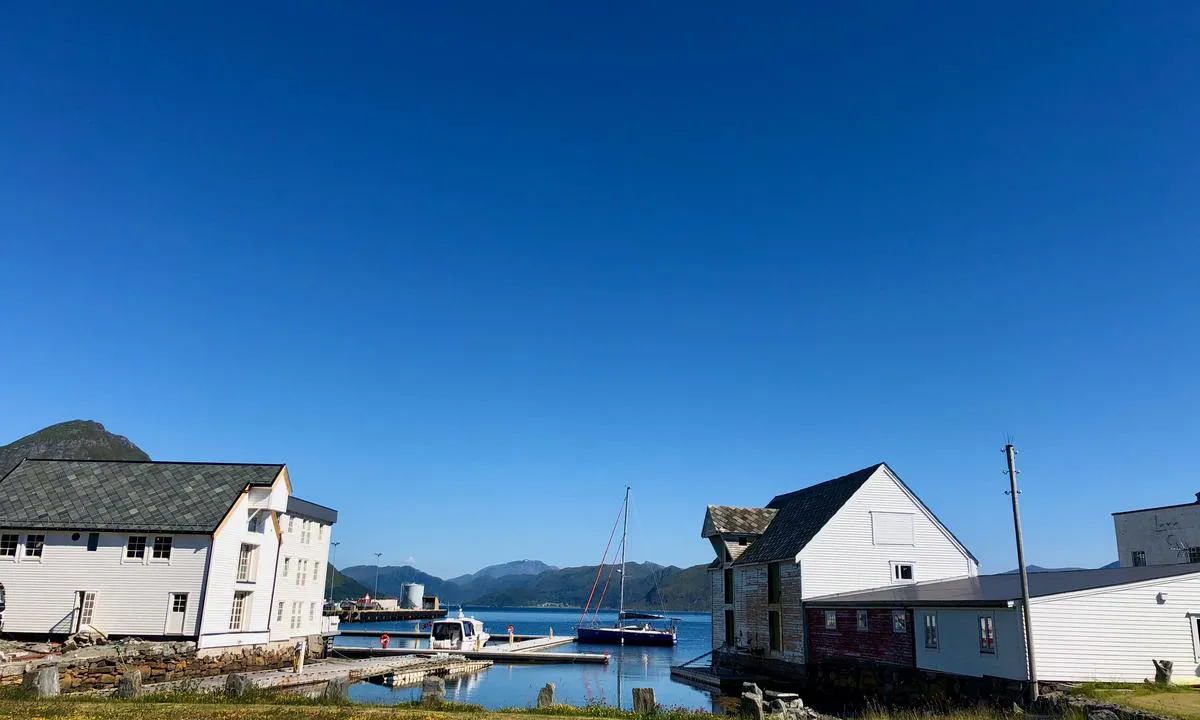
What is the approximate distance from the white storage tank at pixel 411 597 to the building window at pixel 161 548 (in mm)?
143048

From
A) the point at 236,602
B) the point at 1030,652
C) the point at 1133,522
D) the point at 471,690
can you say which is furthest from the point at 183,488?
the point at 1133,522

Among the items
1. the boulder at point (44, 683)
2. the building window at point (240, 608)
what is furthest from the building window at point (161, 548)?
the boulder at point (44, 683)

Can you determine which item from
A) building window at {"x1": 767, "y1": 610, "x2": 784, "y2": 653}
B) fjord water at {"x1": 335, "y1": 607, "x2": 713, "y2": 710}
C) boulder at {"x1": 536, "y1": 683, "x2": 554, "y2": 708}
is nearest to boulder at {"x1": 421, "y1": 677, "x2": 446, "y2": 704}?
boulder at {"x1": 536, "y1": 683, "x2": 554, "y2": 708}

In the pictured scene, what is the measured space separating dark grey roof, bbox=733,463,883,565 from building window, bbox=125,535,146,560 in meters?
34.9

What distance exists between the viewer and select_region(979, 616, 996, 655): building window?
2959 centimetres

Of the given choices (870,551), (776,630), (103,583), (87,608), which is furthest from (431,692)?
(870,551)

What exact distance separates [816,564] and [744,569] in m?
8.59

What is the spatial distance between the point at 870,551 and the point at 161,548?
39.0 m

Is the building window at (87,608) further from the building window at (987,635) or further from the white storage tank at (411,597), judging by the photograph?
the white storage tank at (411,597)

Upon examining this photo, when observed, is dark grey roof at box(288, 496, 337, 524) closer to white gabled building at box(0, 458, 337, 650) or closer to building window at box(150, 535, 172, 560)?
white gabled building at box(0, 458, 337, 650)

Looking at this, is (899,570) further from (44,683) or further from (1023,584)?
(44,683)

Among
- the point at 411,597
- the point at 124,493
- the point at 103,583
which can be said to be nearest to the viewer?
the point at 103,583

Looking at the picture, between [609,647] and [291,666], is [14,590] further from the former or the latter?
[609,647]

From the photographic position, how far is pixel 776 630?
1848 inches
